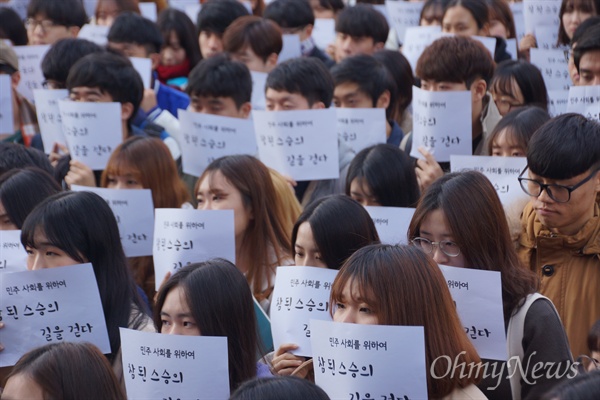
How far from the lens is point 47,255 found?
15.6 ft

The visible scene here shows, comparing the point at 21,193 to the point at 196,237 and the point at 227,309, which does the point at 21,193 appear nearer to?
the point at 196,237

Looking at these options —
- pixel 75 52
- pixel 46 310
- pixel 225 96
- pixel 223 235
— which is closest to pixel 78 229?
pixel 46 310

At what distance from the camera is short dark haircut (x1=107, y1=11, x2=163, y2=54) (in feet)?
29.9

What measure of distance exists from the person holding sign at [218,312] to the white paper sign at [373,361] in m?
0.52

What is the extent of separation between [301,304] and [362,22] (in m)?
5.26

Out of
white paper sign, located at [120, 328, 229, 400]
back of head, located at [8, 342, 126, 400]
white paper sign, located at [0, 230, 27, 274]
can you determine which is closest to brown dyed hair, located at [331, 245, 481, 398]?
white paper sign, located at [120, 328, 229, 400]

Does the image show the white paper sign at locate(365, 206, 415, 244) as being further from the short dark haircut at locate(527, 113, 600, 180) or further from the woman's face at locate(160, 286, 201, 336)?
the woman's face at locate(160, 286, 201, 336)

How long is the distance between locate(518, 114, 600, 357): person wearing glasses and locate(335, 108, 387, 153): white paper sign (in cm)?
226

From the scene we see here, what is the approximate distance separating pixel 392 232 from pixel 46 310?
1.69 meters

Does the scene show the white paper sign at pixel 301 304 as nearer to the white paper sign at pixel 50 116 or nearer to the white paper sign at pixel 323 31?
the white paper sign at pixel 50 116

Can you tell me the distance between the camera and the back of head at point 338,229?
4699mm

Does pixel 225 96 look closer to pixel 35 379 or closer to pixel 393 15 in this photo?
pixel 393 15

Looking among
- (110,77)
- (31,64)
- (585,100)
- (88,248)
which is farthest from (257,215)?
(31,64)

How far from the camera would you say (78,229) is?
4.75 m
